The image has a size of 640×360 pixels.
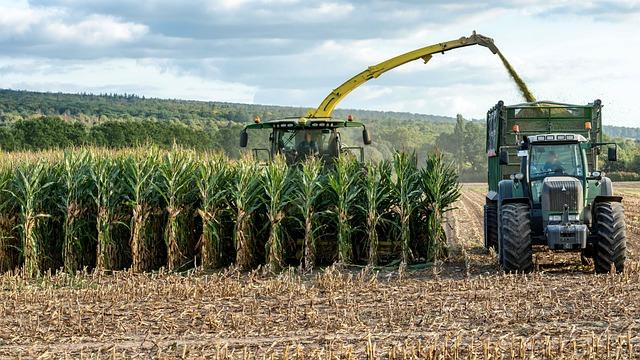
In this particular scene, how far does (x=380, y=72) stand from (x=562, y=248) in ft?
29.1

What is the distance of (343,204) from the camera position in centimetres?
1700

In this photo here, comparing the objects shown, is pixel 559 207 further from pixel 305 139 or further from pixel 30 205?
pixel 30 205

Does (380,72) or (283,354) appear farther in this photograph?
(380,72)

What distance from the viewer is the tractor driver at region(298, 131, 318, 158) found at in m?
19.5

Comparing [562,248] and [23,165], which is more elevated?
[23,165]

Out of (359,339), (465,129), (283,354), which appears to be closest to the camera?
(283,354)

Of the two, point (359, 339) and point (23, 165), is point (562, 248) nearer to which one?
point (359, 339)

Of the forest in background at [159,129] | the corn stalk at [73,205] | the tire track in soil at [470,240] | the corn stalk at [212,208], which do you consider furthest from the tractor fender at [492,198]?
the forest in background at [159,129]

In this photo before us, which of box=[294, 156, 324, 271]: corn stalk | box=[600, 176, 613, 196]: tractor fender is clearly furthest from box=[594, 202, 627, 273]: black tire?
box=[294, 156, 324, 271]: corn stalk

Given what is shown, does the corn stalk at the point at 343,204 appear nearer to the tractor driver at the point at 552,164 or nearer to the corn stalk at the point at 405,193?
the corn stalk at the point at 405,193

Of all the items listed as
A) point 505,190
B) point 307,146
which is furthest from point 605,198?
point 307,146

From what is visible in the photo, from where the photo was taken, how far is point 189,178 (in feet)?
57.1

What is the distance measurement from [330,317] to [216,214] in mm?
6352

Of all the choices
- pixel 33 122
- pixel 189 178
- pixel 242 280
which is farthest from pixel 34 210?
pixel 33 122
